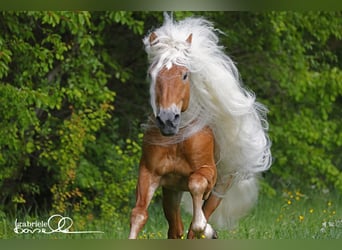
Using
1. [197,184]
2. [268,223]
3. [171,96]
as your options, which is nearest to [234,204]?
[268,223]

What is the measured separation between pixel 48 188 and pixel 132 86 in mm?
1369

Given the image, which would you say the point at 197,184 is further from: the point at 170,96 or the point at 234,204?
the point at 234,204

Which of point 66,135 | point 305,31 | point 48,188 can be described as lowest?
point 48,188

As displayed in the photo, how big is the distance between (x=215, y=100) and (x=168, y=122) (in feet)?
1.99

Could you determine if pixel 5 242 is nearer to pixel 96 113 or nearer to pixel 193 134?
pixel 193 134

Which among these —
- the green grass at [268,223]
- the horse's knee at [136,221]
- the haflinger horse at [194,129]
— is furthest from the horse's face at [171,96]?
the green grass at [268,223]

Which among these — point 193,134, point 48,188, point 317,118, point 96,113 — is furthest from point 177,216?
point 317,118

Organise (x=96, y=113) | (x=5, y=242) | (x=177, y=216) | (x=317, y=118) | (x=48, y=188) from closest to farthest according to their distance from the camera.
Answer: (x=5, y=242), (x=177, y=216), (x=96, y=113), (x=48, y=188), (x=317, y=118)

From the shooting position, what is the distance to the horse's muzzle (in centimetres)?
463

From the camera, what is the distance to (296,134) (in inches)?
347

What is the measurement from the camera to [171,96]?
4.70 metres

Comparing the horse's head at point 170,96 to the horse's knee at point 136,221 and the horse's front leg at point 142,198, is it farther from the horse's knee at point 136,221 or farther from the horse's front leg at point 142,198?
the horse's knee at point 136,221
